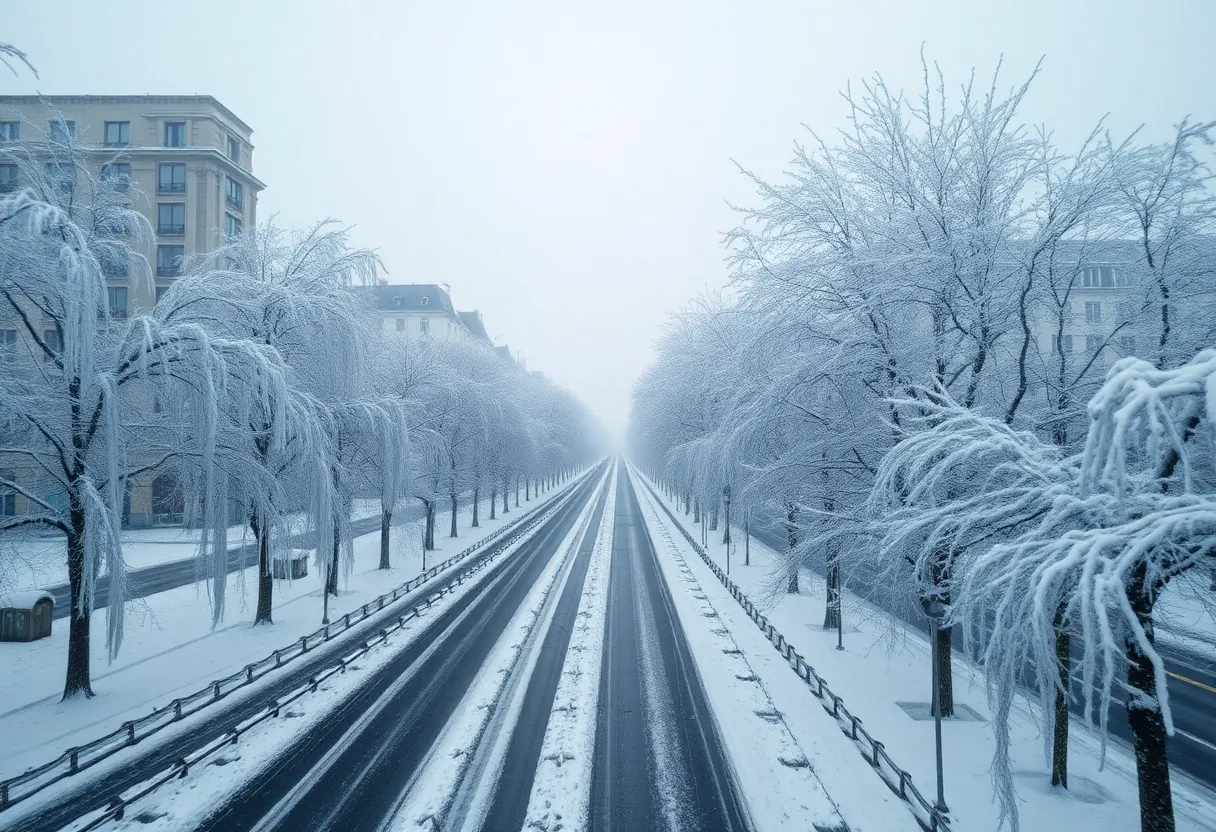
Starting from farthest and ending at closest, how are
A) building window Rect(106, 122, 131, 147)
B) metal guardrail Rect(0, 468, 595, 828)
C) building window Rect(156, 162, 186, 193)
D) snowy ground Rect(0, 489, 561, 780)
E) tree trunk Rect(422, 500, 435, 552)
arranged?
building window Rect(156, 162, 186, 193) < building window Rect(106, 122, 131, 147) < tree trunk Rect(422, 500, 435, 552) < snowy ground Rect(0, 489, 561, 780) < metal guardrail Rect(0, 468, 595, 828)

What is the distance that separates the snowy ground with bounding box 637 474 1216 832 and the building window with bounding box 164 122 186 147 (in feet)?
165

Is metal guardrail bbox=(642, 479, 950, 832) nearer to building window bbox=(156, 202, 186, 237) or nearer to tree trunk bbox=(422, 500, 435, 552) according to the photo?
tree trunk bbox=(422, 500, 435, 552)

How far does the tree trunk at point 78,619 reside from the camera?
12.4 meters

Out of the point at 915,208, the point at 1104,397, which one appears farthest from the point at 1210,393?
the point at 915,208

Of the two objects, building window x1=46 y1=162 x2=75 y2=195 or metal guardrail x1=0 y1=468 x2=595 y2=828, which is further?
building window x1=46 y1=162 x2=75 y2=195

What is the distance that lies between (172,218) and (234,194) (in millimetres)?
4716

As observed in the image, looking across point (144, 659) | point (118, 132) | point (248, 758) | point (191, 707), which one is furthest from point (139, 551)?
point (118, 132)

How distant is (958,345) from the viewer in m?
12.2

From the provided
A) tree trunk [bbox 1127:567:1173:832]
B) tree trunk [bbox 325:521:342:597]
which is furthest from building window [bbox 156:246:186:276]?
tree trunk [bbox 1127:567:1173:832]

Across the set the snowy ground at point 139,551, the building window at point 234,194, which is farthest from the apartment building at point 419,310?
the snowy ground at point 139,551

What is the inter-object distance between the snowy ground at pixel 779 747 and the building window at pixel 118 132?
50.3 meters

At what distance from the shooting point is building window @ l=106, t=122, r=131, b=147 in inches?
1638

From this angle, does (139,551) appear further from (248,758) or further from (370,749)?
(370,749)

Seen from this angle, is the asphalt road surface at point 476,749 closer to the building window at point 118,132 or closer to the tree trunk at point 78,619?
the tree trunk at point 78,619
